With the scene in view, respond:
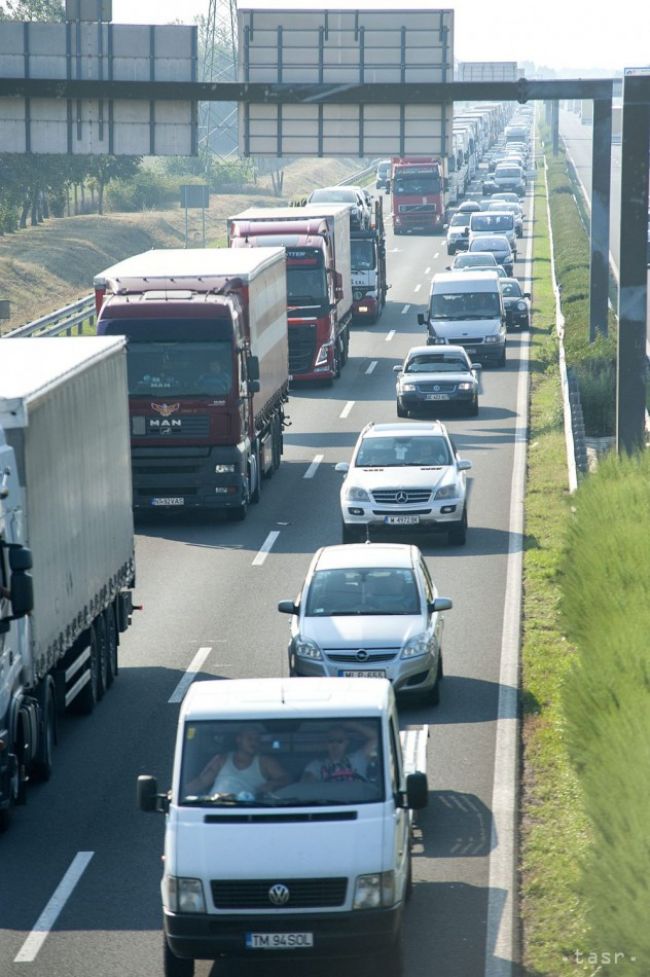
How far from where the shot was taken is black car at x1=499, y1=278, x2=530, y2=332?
5806cm

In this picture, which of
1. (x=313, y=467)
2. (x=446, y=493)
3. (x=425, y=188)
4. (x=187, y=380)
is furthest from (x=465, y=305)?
(x=425, y=188)

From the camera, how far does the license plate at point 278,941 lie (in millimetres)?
10883

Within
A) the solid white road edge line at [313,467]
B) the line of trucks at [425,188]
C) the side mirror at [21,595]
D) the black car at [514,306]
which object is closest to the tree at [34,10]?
the line of trucks at [425,188]

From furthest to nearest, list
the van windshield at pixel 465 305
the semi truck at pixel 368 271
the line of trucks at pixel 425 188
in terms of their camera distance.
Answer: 1. the line of trucks at pixel 425 188
2. the semi truck at pixel 368 271
3. the van windshield at pixel 465 305

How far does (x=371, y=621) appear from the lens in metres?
18.2

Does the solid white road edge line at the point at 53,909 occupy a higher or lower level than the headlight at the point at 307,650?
lower

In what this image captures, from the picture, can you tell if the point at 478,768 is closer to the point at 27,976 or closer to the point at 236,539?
the point at 27,976

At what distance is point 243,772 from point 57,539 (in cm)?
549

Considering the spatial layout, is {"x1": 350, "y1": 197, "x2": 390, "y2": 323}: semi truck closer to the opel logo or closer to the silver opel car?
the silver opel car

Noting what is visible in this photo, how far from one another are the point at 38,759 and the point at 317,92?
2122 cm

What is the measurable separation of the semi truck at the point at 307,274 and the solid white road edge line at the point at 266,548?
51.0 ft

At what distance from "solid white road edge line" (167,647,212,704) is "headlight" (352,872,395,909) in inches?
312

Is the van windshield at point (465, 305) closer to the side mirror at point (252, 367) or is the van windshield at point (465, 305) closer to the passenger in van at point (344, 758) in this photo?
the side mirror at point (252, 367)

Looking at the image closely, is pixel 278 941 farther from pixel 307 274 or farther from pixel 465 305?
pixel 465 305
